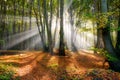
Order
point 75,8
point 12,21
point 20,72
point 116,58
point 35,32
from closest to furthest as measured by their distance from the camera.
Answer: point 20,72 → point 116,58 → point 75,8 → point 12,21 → point 35,32

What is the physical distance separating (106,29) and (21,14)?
75.7 ft

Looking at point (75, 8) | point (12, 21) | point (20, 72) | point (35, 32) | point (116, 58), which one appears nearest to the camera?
point (20, 72)

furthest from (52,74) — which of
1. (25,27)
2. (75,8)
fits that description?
(25,27)

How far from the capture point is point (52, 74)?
10.5 m


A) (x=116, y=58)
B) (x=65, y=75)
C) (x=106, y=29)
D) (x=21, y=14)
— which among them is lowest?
(x=65, y=75)

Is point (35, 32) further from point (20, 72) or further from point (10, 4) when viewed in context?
point (20, 72)

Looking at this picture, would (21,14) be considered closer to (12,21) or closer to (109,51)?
(12,21)

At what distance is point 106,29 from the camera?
11.0m

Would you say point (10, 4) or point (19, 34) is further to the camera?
point (19, 34)

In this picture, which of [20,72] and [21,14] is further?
[21,14]

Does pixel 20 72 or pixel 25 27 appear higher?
pixel 25 27

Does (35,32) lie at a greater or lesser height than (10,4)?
lesser

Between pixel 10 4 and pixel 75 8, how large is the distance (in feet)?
32.2

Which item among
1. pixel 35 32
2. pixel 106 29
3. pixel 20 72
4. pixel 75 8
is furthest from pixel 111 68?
pixel 35 32
